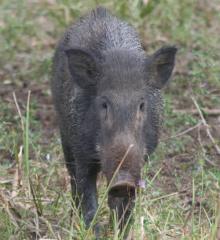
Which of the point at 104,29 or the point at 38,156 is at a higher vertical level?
the point at 104,29

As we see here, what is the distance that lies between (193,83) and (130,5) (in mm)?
1185

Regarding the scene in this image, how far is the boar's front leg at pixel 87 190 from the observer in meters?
6.87

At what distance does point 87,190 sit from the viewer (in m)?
6.93

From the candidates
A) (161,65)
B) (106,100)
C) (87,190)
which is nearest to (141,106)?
(106,100)

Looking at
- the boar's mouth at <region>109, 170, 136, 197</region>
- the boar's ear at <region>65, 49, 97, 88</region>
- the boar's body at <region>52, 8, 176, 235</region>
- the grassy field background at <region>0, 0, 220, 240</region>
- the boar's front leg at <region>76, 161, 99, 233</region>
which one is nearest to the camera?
the boar's mouth at <region>109, 170, 136, 197</region>

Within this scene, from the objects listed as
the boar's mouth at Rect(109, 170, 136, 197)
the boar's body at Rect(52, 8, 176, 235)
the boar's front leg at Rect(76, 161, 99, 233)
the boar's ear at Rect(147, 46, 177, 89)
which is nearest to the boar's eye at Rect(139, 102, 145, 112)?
the boar's body at Rect(52, 8, 176, 235)

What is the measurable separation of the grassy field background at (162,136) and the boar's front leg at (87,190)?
0.29ft

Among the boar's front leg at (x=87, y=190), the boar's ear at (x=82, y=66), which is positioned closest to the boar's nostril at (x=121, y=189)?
the boar's front leg at (x=87, y=190)

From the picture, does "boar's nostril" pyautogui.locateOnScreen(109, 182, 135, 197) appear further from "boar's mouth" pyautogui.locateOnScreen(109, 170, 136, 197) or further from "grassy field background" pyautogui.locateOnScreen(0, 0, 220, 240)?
"grassy field background" pyautogui.locateOnScreen(0, 0, 220, 240)

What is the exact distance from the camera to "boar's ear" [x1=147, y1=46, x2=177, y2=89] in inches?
268

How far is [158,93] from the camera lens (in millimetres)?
7004

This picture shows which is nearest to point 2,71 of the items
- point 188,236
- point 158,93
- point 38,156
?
point 38,156

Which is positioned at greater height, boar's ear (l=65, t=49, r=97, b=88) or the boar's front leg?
boar's ear (l=65, t=49, r=97, b=88)

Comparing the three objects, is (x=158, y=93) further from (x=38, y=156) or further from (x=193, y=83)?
(x=193, y=83)
